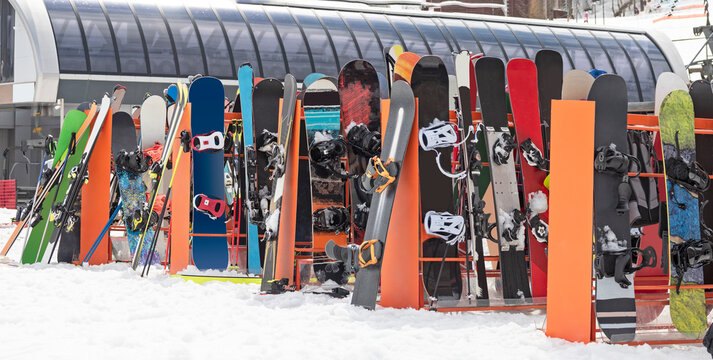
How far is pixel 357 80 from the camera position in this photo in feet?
20.2

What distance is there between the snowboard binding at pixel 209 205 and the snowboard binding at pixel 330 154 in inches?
53.6

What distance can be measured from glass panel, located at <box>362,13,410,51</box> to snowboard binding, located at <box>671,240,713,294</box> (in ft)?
57.5

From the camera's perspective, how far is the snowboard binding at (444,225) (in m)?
5.33

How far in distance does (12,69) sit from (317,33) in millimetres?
7362

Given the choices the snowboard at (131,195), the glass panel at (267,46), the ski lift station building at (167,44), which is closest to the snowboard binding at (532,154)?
the snowboard at (131,195)

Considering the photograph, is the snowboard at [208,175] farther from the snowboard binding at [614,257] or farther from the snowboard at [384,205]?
the snowboard binding at [614,257]

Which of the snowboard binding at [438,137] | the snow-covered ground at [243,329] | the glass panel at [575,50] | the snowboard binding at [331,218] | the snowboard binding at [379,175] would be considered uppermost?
the glass panel at [575,50]

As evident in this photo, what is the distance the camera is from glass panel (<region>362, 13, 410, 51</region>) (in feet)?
71.8

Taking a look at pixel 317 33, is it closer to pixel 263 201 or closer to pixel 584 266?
pixel 263 201

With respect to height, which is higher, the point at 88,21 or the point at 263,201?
the point at 88,21

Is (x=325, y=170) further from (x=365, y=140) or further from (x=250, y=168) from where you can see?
(x=250, y=168)

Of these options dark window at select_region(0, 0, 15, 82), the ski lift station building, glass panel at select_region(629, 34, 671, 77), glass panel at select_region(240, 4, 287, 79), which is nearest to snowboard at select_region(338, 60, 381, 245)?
the ski lift station building

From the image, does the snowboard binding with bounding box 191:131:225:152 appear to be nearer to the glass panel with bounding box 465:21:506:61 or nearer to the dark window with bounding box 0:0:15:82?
the dark window with bounding box 0:0:15:82

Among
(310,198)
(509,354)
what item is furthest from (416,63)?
(509,354)
